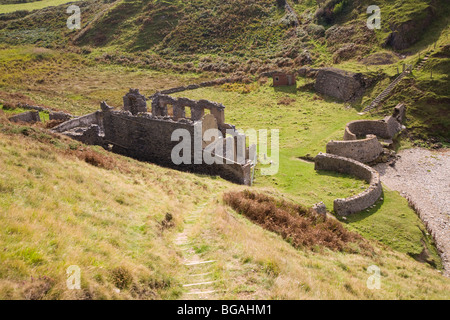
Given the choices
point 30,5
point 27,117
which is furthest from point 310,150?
point 30,5

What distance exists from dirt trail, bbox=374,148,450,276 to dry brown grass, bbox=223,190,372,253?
5.57 metres

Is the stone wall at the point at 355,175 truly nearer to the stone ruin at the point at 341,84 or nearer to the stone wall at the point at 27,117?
the stone ruin at the point at 341,84

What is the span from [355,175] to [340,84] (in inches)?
895

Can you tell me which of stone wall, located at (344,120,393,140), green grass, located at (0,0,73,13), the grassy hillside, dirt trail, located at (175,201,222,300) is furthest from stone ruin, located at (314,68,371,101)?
green grass, located at (0,0,73,13)

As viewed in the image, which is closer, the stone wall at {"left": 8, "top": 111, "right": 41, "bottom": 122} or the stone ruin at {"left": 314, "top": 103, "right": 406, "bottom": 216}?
the stone ruin at {"left": 314, "top": 103, "right": 406, "bottom": 216}

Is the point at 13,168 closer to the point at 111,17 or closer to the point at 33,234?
the point at 33,234

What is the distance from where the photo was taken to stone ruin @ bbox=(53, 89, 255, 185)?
24297 millimetres

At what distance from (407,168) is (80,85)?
5033 cm

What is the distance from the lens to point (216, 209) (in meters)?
15.6

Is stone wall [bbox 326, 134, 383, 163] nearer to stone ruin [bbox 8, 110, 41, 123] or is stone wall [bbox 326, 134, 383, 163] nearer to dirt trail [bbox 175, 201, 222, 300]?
dirt trail [bbox 175, 201, 222, 300]

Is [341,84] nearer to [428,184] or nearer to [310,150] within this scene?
[310,150]

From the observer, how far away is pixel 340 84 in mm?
44594

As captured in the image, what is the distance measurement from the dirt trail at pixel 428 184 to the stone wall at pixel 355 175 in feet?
8.24
